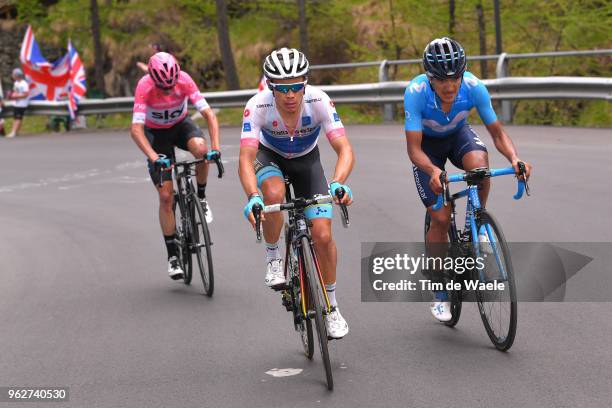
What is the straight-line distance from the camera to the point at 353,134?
21188mm

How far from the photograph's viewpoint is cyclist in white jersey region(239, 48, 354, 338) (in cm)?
681

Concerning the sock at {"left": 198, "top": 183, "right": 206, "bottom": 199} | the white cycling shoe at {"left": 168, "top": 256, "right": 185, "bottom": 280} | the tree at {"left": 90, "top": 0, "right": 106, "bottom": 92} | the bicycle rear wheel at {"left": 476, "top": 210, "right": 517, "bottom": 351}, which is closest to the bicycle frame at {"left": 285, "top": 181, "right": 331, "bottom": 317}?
the bicycle rear wheel at {"left": 476, "top": 210, "right": 517, "bottom": 351}

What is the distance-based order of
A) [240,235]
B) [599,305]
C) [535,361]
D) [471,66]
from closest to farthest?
[535,361] → [599,305] → [240,235] → [471,66]

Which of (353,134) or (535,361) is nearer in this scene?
(535,361)

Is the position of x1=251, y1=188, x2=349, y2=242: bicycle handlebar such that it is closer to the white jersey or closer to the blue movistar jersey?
the white jersey

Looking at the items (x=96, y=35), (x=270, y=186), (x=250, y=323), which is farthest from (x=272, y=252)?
(x=96, y=35)

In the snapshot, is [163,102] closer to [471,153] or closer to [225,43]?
[471,153]

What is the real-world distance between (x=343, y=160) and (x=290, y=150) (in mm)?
593

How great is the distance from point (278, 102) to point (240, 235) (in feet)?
16.6

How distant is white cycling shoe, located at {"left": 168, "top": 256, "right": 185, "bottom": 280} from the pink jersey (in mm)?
1304

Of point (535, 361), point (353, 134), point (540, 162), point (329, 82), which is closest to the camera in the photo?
point (535, 361)

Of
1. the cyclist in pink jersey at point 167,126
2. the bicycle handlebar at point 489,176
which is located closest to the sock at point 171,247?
the cyclist in pink jersey at point 167,126

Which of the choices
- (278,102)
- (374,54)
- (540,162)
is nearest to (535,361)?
(278,102)

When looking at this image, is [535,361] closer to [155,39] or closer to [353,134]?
[353,134]
